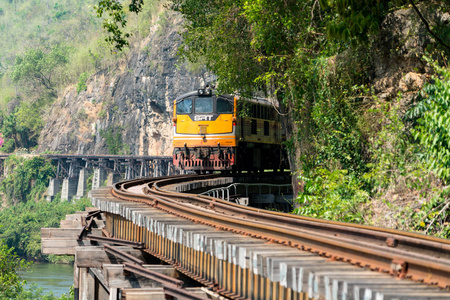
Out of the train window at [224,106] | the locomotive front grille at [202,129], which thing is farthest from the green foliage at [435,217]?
the locomotive front grille at [202,129]

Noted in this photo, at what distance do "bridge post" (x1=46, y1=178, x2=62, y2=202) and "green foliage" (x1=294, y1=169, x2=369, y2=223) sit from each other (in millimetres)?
62981

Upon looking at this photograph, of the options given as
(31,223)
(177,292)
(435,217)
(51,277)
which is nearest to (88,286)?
(177,292)

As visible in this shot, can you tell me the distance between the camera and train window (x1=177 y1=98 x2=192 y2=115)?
21.1 metres

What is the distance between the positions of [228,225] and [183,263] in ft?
3.31

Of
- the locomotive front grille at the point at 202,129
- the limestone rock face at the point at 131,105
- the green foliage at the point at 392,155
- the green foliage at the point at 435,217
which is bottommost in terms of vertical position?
the green foliage at the point at 435,217

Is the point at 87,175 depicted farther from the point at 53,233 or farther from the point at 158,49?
the point at 53,233

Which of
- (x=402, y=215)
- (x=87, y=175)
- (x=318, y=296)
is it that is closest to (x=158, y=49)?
(x=87, y=175)

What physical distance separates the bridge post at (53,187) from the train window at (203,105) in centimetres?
5448

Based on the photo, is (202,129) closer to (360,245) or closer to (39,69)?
(360,245)

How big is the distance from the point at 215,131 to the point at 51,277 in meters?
33.7

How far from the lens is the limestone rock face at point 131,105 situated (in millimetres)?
62125

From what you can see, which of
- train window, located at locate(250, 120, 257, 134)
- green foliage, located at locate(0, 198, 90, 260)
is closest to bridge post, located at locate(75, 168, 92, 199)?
green foliage, located at locate(0, 198, 90, 260)

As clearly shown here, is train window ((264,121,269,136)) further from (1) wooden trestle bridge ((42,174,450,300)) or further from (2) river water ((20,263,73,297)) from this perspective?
(2) river water ((20,263,73,297))

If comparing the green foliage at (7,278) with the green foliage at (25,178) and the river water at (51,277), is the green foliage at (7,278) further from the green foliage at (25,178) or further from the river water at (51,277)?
the green foliage at (25,178)
